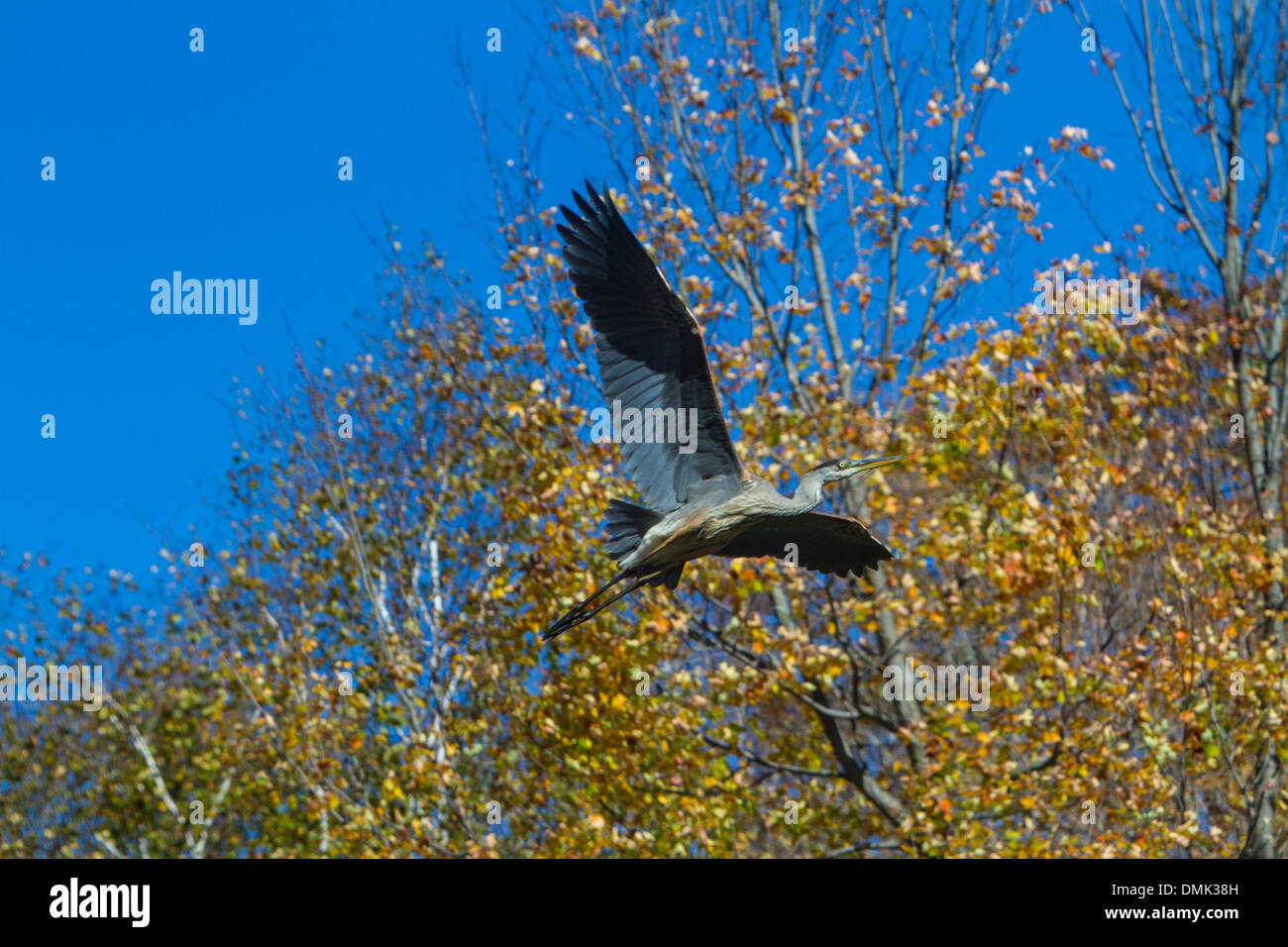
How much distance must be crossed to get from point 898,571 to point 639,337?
8.35 m

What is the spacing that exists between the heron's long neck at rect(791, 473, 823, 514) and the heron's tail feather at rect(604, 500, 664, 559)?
88cm

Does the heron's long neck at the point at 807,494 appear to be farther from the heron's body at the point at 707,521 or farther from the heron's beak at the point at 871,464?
the heron's beak at the point at 871,464

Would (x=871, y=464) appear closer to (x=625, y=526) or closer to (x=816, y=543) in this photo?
(x=816, y=543)

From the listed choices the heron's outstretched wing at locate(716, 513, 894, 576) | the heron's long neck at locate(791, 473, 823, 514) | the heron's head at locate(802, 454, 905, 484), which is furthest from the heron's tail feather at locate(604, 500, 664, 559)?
the heron's head at locate(802, 454, 905, 484)

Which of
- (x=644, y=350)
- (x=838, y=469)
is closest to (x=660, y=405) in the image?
(x=644, y=350)

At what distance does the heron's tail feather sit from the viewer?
384 inches

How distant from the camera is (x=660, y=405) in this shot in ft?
33.1

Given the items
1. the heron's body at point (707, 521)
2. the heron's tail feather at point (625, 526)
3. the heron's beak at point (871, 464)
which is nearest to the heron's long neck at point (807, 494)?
the heron's body at point (707, 521)

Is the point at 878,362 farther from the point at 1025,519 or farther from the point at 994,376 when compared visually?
the point at 1025,519

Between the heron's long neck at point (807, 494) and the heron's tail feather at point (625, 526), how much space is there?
88 cm

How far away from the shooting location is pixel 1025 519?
55.1ft

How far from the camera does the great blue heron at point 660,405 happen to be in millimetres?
9781

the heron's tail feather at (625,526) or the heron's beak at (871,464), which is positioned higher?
the heron's beak at (871,464)
